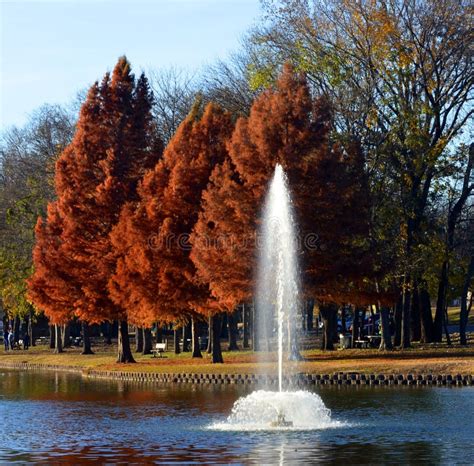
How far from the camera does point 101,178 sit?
6800 centimetres

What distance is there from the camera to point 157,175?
63.6 meters

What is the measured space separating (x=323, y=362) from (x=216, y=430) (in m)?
23.0

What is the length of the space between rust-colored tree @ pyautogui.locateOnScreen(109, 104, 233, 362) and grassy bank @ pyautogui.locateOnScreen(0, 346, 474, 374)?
9.83 feet

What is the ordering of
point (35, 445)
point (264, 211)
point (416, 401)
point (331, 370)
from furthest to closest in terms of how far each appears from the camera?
point (264, 211), point (331, 370), point (416, 401), point (35, 445)

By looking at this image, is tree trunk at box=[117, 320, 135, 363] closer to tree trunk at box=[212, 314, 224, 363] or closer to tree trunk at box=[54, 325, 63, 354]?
tree trunk at box=[212, 314, 224, 363]

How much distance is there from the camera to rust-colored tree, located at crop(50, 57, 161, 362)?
67188 mm

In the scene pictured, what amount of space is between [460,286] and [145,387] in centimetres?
3819

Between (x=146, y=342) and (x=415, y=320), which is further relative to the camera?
(x=146, y=342)

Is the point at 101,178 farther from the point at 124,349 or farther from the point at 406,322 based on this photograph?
the point at 406,322

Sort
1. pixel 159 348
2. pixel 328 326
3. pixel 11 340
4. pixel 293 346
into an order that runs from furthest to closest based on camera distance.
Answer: pixel 11 340, pixel 159 348, pixel 328 326, pixel 293 346

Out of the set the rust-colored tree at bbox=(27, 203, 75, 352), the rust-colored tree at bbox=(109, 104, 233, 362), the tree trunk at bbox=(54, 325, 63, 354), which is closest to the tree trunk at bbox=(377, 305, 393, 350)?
the rust-colored tree at bbox=(109, 104, 233, 362)

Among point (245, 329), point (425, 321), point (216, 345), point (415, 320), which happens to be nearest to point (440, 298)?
point (425, 321)

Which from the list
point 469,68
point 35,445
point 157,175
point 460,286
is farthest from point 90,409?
point 460,286

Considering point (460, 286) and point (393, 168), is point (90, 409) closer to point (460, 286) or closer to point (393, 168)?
point (393, 168)
